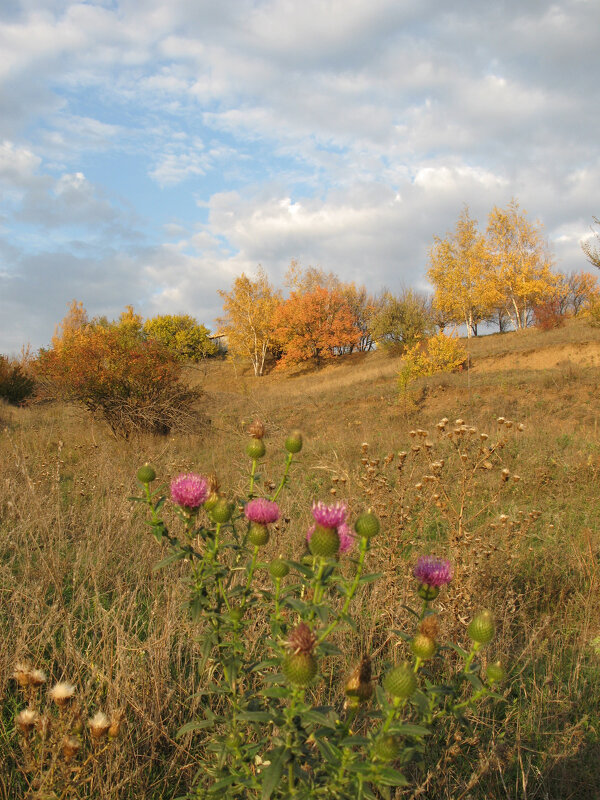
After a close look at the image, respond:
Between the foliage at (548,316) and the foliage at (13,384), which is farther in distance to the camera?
the foliage at (548,316)

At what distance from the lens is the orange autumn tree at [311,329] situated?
3303 centimetres

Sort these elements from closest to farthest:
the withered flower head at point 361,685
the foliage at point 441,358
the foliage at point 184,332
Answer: the withered flower head at point 361,685
the foliage at point 441,358
the foliage at point 184,332

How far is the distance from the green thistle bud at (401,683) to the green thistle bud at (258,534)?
50 centimetres

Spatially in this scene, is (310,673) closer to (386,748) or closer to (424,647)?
Result: (386,748)

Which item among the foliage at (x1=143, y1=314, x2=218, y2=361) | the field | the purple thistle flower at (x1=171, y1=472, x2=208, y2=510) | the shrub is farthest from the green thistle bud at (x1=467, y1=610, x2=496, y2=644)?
the foliage at (x1=143, y1=314, x2=218, y2=361)

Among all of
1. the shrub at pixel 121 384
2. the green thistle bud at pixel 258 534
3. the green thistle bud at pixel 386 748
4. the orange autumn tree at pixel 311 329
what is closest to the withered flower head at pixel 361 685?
the green thistle bud at pixel 386 748

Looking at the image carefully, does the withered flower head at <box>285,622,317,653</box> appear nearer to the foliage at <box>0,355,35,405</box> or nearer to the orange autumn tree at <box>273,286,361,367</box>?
the foliage at <box>0,355,35,405</box>

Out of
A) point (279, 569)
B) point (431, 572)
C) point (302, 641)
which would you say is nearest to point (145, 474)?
point (279, 569)

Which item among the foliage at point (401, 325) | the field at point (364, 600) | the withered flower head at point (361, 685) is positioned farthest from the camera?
the foliage at point (401, 325)

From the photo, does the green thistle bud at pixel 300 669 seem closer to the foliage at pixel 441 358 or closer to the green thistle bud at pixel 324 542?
the green thistle bud at pixel 324 542

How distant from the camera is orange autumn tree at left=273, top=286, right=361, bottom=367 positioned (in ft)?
108

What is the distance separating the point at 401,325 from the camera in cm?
3006

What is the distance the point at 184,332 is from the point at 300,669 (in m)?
41.1

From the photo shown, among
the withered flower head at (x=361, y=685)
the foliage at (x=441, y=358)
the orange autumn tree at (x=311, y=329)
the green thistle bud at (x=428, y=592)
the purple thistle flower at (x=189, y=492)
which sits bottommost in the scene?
the withered flower head at (x=361, y=685)
